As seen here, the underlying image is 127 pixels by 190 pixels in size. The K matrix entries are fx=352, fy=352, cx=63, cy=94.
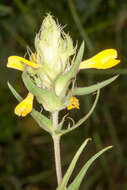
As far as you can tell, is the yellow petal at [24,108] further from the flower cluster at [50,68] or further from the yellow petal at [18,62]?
the yellow petal at [18,62]

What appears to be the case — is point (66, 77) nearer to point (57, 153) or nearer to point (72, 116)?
point (57, 153)

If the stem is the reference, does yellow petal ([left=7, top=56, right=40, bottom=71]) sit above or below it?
above

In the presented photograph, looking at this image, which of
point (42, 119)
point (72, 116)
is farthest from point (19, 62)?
point (72, 116)

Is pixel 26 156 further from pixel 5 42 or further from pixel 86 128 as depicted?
pixel 5 42

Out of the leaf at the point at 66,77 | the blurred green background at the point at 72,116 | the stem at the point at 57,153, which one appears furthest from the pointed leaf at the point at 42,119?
the blurred green background at the point at 72,116

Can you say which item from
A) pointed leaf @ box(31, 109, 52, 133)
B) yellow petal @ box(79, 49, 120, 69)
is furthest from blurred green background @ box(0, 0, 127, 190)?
pointed leaf @ box(31, 109, 52, 133)

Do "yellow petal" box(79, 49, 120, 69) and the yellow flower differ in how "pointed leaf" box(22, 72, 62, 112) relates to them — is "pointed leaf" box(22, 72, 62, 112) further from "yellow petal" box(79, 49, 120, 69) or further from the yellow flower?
"yellow petal" box(79, 49, 120, 69)
